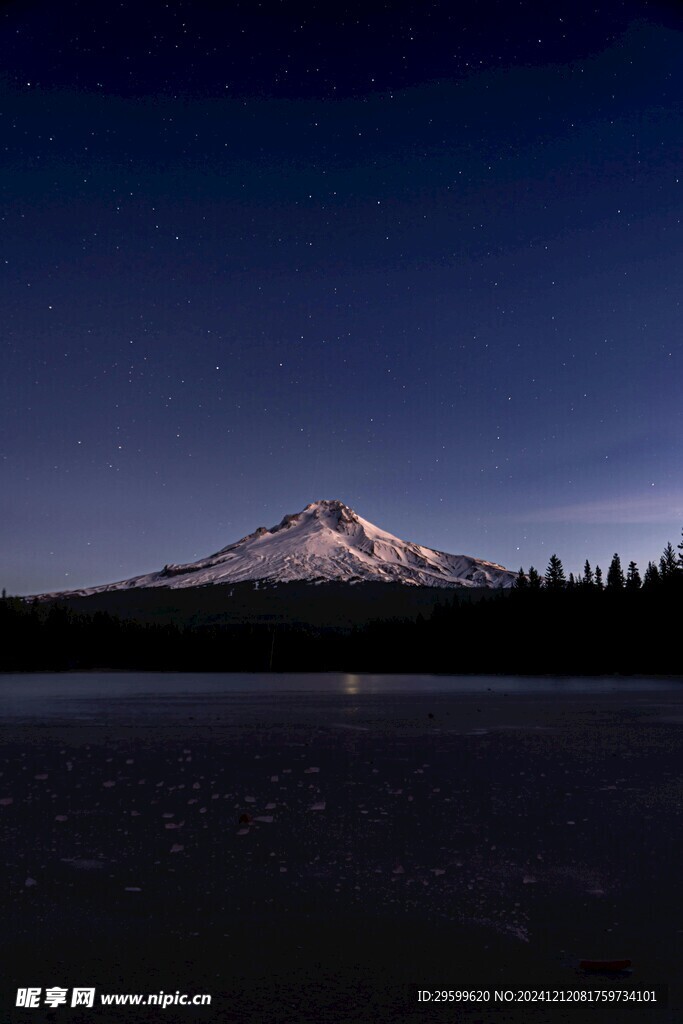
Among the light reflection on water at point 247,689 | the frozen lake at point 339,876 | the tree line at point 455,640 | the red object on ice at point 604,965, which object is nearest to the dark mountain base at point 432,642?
the tree line at point 455,640

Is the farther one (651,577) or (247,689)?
(651,577)

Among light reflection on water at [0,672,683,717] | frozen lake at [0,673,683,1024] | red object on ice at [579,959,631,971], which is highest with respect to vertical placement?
red object on ice at [579,959,631,971]

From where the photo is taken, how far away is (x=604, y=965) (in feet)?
22.0

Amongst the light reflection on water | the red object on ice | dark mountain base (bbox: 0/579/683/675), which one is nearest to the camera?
the red object on ice

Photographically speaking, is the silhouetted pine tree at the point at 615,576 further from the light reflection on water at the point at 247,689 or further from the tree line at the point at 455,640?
the light reflection on water at the point at 247,689

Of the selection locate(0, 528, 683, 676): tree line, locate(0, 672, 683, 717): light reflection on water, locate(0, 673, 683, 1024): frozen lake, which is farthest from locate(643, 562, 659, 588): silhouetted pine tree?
locate(0, 673, 683, 1024): frozen lake

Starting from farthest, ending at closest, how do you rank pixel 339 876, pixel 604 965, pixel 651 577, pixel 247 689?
1. pixel 651 577
2. pixel 247 689
3. pixel 339 876
4. pixel 604 965

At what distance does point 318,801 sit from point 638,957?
27.8 ft

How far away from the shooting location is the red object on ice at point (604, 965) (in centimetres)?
664

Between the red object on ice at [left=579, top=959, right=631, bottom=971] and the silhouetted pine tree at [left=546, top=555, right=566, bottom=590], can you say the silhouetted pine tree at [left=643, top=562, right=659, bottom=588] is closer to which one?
the silhouetted pine tree at [left=546, top=555, right=566, bottom=590]

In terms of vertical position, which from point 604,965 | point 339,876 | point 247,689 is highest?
point 604,965

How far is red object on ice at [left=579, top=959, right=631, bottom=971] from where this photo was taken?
664cm

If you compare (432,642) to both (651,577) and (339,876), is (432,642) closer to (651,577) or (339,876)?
(651,577)

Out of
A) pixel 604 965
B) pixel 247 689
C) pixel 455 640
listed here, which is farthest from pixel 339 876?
pixel 455 640
